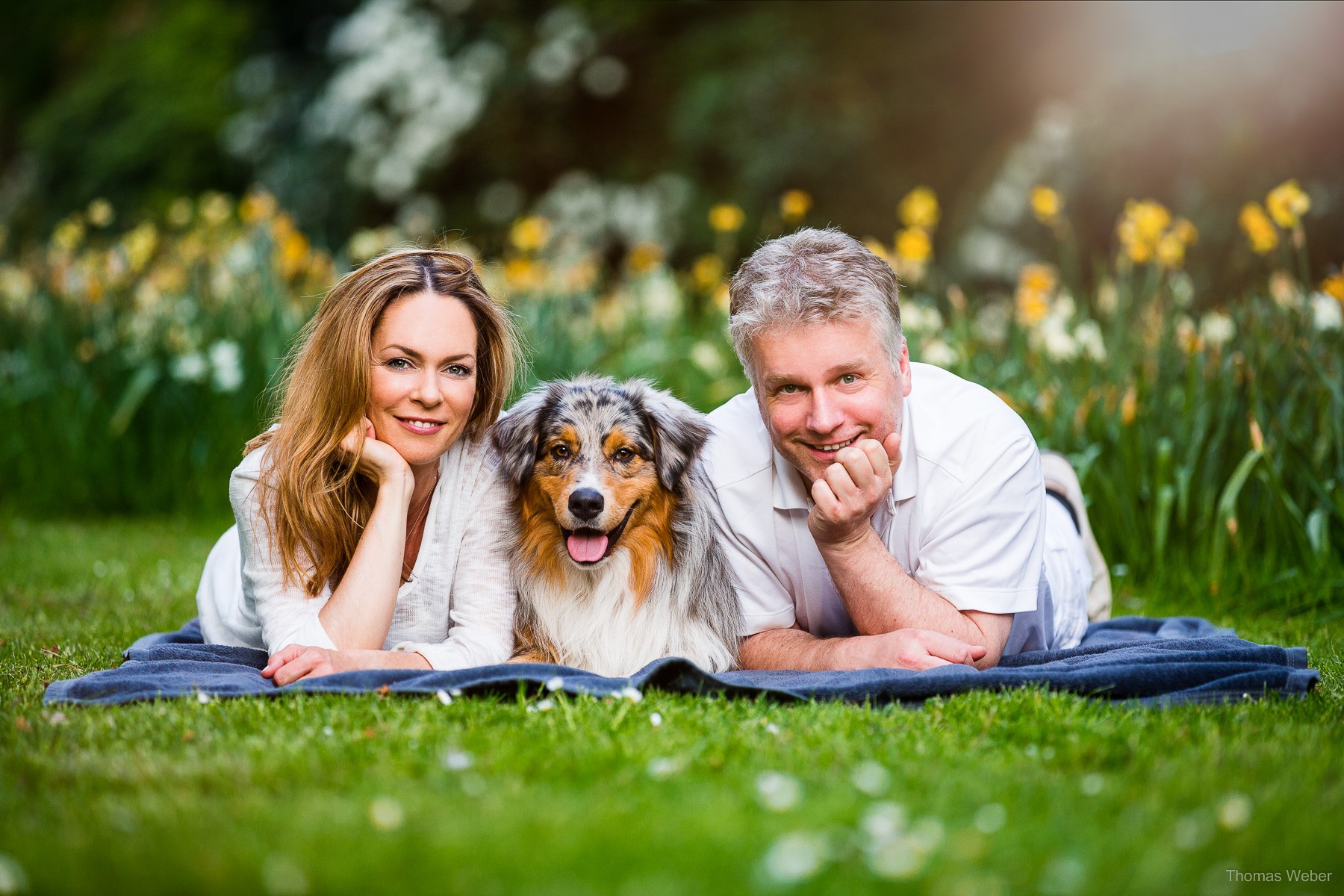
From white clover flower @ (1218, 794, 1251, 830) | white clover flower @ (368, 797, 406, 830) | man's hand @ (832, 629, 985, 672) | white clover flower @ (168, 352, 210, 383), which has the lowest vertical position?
white clover flower @ (368, 797, 406, 830)

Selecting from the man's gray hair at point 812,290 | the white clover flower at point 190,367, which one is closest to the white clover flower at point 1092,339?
the man's gray hair at point 812,290

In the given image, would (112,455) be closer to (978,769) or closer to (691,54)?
(978,769)

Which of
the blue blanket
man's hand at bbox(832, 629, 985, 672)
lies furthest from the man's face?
the blue blanket

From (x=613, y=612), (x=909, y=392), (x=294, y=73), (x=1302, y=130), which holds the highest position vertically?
(x=294, y=73)

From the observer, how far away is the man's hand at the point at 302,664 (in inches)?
117

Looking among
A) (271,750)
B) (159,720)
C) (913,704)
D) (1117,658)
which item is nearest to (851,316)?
(913,704)

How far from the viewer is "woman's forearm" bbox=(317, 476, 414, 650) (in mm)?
3084

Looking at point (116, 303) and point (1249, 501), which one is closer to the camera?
point (1249, 501)

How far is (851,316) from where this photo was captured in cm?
292

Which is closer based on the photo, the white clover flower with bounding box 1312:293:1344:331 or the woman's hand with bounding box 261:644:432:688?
the woman's hand with bounding box 261:644:432:688

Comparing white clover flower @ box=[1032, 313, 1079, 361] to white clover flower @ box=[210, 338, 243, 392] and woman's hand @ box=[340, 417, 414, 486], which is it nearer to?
woman's hand @ box=[340, 417, 414, 486]

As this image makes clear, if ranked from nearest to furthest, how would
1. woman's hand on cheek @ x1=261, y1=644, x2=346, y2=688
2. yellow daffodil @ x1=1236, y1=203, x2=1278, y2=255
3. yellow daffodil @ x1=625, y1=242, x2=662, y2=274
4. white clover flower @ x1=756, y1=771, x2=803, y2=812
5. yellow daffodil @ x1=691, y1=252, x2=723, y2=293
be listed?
white clover flower @ x1=756, y1=771, x2=803, y2=812 < woman's hand on cheek @ x1=261, y1=644, x2=346, y2=688 < yellow daffodil @ x1=1236, y1=203, x2=1278, y2=255 < yellow daffodil @ x1=625, y1=242, x2=662, y2=274 < yellow daffodil @ x1=691, y1=252, x2=723, y2=293

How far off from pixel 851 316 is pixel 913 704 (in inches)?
39.0

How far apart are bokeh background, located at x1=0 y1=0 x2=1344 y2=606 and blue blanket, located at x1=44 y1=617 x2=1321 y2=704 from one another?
1.55 metres
